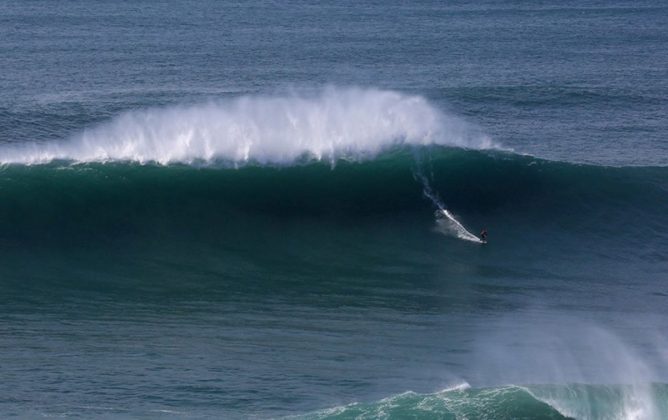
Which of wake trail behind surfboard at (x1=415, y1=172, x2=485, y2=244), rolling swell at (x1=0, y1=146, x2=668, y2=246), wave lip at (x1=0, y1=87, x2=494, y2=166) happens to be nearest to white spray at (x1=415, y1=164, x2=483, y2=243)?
wake trail behind surfboard at (x1=415, y1=172, x2=485, y2=244)

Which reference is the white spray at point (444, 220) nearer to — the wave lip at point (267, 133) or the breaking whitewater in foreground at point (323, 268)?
the breaking whitewater in foreground at point (323, 268)

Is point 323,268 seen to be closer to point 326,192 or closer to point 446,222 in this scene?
point 326,192

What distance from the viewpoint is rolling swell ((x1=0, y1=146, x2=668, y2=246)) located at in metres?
36.6

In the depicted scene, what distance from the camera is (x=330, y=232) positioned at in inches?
1436

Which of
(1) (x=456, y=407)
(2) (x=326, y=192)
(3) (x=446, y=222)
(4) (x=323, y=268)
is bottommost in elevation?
(1) (x=456, y=407)

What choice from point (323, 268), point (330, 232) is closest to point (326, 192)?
point (330, 232)

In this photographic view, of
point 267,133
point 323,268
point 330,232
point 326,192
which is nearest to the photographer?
point 323,268

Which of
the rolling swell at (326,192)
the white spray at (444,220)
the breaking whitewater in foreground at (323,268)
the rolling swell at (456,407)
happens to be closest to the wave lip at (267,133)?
the breaking whitewater in foreground at (323,268)

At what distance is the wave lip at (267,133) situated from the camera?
39.0 metres

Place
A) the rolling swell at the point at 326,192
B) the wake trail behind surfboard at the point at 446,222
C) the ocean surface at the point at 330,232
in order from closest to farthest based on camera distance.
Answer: the ocean surface at the point at 330,232, the wake trail behind surfboard at the point at 446,222, the rolling swell at the point at 326,192

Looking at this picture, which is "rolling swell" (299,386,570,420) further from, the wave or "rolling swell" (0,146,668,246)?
"rolling swell" (0,146,668,246)

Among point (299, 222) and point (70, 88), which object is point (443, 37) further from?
point (299, 222)

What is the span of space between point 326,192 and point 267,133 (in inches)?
125

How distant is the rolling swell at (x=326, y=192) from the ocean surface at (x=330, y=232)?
74mm
